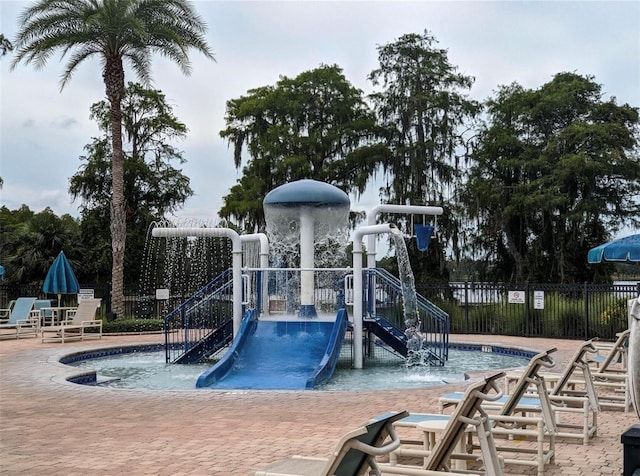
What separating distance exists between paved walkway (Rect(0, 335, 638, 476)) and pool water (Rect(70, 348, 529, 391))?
1.93 meters

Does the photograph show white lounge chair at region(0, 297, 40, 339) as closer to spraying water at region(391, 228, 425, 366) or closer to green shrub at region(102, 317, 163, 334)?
green shrub at region(102, 317, 163, 334)

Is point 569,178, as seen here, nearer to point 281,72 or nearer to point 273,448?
point 281,72

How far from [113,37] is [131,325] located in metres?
9.80

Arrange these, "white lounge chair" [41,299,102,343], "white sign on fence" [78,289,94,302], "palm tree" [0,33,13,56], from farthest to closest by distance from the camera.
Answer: "palm tree" [0,33,13,56] < "white sign on fence" [78,289,94,302] < "white lounge chair" [41,299,102,343]

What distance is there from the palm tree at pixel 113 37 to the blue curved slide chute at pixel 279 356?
11.5m

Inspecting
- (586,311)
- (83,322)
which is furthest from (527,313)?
(83,322)

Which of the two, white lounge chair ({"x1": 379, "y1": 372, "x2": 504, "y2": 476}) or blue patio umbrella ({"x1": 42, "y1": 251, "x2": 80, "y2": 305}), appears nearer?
white lounge chair ({"x1": 379, "y1": 372, "x2": 504, "y2": 476})

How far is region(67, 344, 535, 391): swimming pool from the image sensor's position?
13320 mm

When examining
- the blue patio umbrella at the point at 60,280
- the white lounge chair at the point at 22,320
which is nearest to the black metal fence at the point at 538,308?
the blue patio umbrella at the point at 60,280

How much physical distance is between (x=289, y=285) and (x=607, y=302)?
10.4m

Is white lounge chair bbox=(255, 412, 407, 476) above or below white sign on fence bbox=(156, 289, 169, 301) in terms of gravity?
below

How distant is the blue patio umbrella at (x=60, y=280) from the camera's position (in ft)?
78.0

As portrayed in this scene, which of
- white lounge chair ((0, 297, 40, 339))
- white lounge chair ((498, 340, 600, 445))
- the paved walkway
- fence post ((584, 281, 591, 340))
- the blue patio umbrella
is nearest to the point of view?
the paved walkway

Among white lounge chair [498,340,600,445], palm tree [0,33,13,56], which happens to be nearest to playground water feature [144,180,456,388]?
white lounge chair [498,340,600,445]
